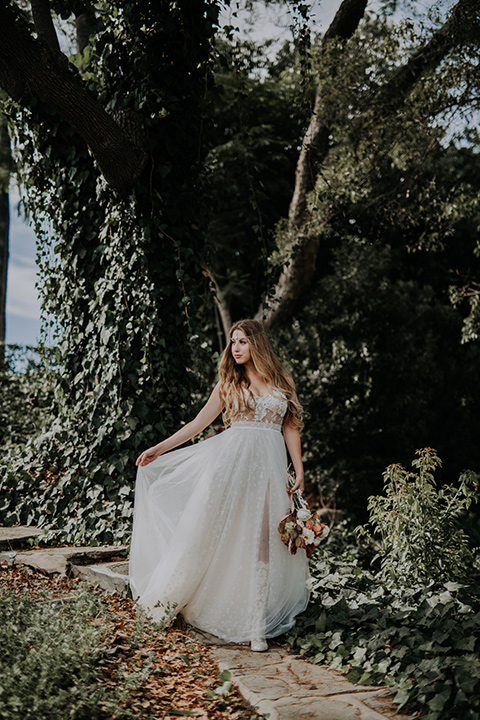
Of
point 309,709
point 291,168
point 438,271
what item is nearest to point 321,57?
point 291,168

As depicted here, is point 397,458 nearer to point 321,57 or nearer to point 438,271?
point 438,271

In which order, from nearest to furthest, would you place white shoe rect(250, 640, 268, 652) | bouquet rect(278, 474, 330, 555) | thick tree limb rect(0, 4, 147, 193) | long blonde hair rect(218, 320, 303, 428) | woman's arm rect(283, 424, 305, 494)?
white shoe rect(250, 640, 268, 652), bouquet rect(278, 474, 330, 555), woman's arm rect(283, 424, 305, 494), long blonde hair rect(218, 320, 303, 428), thick tree limb rect(0, 4, 147, 193)

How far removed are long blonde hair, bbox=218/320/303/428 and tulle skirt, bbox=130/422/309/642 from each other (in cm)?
16

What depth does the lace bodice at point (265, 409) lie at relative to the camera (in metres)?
4.14

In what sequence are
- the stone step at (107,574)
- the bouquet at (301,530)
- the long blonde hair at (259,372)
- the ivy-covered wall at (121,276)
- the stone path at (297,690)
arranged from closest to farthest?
the stone path at (297,690), the bouquet at (301,530), the long blonde hair at (259,372), the stone step at (107,574), the ivy-covered wall at (121,276)

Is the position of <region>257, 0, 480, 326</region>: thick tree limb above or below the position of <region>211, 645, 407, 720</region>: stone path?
above

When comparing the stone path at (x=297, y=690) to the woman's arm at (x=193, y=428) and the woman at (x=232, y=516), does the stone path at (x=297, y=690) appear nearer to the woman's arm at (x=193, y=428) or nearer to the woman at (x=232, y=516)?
the woman at (x=232, y=516)

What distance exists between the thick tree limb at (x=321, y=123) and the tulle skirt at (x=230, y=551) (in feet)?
7.53

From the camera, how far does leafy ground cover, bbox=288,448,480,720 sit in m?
2.84

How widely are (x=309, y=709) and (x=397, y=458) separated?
916cm

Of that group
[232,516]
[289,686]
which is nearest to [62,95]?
[232,516]

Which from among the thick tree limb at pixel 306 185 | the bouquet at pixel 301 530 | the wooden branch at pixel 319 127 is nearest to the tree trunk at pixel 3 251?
the thick tree limb at pixel 306 185

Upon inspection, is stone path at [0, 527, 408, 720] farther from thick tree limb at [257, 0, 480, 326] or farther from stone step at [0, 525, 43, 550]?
thick tree limb at [257, 0, 480, 326]

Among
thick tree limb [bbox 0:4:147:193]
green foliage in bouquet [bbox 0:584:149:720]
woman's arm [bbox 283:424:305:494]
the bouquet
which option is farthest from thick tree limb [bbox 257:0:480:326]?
green foliage in bouquet [bbox 0:584:149:720]
